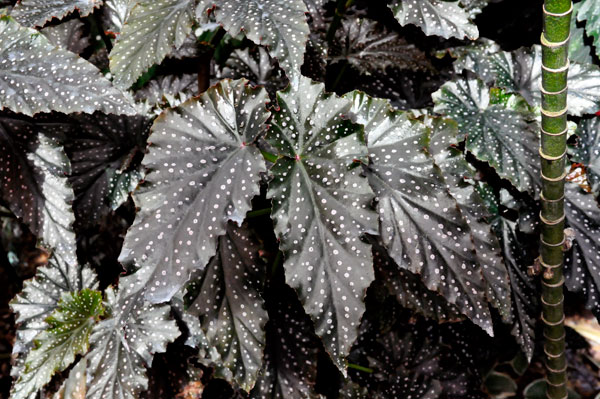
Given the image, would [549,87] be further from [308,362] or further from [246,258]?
[308,362]

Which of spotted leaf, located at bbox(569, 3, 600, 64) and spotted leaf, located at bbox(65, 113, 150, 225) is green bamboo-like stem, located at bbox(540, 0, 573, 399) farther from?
spotted leaf, located at bbox(65, 113, 150, 225)

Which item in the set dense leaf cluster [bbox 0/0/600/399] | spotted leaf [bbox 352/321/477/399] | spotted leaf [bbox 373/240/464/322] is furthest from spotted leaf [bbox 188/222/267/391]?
spotted leaf [bbox 352/321/477/399]

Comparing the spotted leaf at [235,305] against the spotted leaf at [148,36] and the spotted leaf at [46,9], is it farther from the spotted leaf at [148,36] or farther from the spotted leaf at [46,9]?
the spotted leaf at [46,9]

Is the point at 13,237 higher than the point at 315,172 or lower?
higher

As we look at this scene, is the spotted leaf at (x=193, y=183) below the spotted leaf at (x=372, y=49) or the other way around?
below

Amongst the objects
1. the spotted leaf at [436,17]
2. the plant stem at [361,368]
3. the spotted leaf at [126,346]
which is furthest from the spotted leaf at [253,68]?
the plant stem at [361,368]

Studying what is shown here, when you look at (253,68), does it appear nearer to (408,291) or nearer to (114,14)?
(114,14)

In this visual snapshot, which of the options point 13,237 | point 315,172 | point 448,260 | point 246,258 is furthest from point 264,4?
point 13,237
